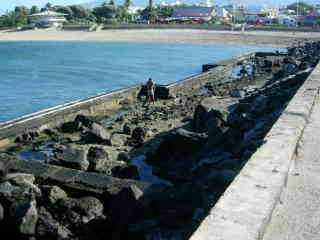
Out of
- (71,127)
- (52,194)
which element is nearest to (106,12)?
(71,127)

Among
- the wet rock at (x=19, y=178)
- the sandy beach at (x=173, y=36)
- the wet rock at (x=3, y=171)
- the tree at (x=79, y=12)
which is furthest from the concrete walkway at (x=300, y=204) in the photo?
the tree at (x=79, y=12)

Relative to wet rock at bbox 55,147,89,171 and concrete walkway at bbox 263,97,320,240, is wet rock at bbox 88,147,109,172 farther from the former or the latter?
concrete walkway at bbox 263,97,320,240

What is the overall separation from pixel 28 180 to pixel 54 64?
116 ft

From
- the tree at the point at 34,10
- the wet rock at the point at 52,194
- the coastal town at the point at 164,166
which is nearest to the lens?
the coastal town at the point at 164,166

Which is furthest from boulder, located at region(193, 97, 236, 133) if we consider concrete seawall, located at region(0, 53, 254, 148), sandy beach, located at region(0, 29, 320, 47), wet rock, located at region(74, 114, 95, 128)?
sandy beach, located at region(0, 29, 320, 47)

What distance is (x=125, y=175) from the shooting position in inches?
330

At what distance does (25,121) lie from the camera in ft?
45.4

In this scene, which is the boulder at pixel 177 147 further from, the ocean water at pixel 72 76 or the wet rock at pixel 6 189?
the ocean water at pixel 72 76

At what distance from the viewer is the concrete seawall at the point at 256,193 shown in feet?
12.1

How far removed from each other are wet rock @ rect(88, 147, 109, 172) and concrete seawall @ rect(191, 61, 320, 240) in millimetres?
3232

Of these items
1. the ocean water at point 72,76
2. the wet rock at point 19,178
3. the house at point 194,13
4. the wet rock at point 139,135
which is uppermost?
the house at point 194,13

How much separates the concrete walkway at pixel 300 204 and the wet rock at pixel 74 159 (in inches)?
146

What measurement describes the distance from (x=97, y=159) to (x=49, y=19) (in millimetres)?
90939

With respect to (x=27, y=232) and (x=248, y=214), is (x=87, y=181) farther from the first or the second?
(x=248, y=214)
